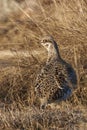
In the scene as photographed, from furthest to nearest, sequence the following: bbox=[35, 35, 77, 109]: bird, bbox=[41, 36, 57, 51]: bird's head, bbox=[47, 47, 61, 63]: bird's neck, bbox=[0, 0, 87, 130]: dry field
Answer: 1. bbox=[41, 36, 57, 51]: bird's head
2. bbox=[47, 47, 61, 63]: bird's neck
3. bbox=[0, 0, 87, 130]: dry field
4. bbox=[35, 35, 77, 109]: bird

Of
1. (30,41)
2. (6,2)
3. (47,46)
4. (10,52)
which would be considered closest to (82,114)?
(47,46)

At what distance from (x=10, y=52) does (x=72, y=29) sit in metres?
1.36

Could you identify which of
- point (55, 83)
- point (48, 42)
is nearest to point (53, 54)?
point (48, 42)

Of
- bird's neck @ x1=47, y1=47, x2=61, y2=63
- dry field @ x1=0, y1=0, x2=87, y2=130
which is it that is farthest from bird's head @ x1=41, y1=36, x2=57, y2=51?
dry field @ x1=0, y1=0, x2=87, y2=130

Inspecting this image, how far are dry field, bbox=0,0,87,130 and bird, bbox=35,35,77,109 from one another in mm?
162

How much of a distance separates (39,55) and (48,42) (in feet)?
1.86

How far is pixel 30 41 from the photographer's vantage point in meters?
8.98

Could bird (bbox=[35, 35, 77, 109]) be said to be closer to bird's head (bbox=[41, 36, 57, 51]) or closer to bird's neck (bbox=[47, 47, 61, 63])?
bird's neck (bbox=[47, 47, 61, 63])

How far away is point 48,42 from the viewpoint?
819 centimetres

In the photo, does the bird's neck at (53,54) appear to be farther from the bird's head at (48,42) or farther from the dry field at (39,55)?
the dry field at (39,55)

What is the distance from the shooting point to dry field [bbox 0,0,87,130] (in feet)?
24.3

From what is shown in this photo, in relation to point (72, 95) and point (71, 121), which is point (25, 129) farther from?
point (72, 95)

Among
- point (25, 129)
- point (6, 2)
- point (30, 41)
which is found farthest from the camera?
point (6, 2)

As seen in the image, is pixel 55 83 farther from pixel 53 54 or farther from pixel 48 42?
pixel 48 42
